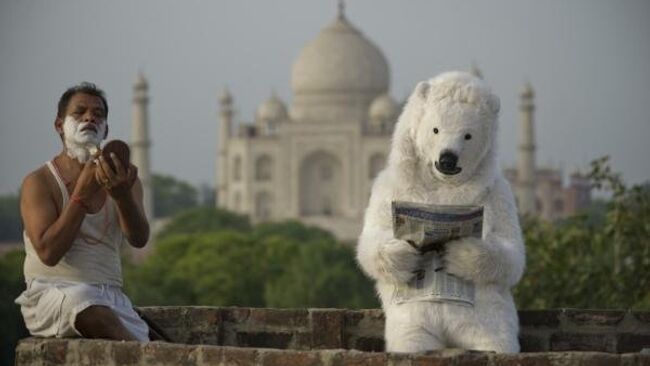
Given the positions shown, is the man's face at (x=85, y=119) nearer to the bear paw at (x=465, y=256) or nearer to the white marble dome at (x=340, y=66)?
the bear paw at (x=465, y=256)

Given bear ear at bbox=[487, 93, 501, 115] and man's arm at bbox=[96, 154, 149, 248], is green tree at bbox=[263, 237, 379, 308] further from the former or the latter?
man's arm at bbox=[96, 154, 149, 248]

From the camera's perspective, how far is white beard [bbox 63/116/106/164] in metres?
6.87

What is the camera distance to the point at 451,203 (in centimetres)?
701

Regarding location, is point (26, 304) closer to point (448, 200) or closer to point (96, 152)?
point (96, 152)

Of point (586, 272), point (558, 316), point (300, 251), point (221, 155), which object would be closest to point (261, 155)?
point (221, 155)

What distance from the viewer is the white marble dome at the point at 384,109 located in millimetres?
118250

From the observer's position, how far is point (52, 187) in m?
6.73

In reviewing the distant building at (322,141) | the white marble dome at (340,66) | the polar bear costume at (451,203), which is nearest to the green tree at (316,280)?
the polar bear costume at (451,203)

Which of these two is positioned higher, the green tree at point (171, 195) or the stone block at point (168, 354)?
the green tree at point (171, 195)

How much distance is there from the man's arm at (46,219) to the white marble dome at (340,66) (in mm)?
113785

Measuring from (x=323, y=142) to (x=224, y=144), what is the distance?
331 inches

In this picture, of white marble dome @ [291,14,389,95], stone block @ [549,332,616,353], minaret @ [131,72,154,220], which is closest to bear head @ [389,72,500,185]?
stone block @ [549,332,616,353]

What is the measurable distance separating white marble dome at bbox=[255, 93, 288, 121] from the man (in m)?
117

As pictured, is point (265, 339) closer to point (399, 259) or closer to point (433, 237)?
point (399, 259)
